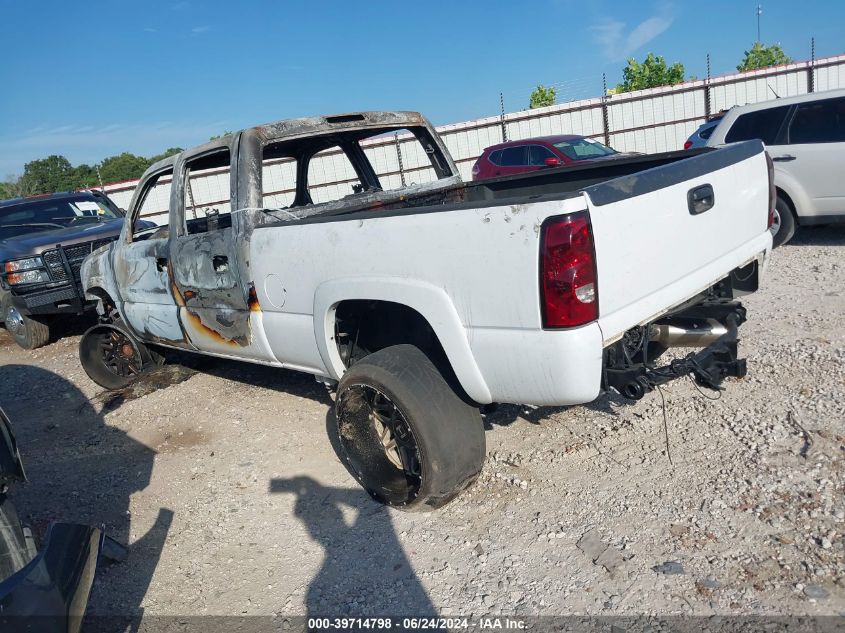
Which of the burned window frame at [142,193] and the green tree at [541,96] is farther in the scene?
the green tree at [541,96]

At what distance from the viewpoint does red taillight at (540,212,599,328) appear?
246 cm

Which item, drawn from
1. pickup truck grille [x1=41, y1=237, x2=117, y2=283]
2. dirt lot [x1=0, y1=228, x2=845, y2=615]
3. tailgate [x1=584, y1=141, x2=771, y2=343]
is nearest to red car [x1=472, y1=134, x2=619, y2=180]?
pickup truck grille [x1=41, y1=237, x2=117, y2=283]

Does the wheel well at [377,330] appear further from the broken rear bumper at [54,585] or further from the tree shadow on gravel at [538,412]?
the broken rear bumper at [54,585]

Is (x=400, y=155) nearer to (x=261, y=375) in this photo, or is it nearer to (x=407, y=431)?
(x=261, y=375)

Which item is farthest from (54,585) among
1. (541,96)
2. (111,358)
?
(541,96)

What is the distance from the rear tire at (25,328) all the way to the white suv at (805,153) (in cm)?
877

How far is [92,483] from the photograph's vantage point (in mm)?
4207

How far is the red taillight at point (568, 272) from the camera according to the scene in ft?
8.07

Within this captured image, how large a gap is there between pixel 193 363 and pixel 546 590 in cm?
452

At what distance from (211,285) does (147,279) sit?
1077 millimetres

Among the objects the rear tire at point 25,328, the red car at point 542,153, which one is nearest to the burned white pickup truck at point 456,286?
the rear tire at point 25,328

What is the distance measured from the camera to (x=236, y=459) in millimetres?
4258

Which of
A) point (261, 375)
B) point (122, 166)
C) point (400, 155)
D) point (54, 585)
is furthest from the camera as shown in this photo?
point (122, 166)

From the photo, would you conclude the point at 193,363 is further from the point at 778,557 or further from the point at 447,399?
the point at 778,557
